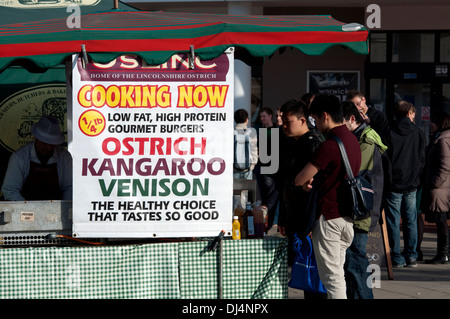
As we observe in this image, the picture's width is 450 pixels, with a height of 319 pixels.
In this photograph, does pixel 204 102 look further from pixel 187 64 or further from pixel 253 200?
pixel 253 200

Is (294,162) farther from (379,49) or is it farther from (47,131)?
(379,49)

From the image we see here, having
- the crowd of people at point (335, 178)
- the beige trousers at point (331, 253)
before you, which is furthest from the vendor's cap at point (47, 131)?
the beige trousers at point (331, 253)

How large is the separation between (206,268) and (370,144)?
80.8 inches

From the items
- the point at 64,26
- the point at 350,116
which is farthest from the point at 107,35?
the point at 350,116

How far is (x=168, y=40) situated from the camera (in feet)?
18.9

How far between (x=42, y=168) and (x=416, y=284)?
412cm

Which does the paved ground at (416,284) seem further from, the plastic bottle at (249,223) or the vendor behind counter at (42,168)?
the vendor behind counter at (42,168)

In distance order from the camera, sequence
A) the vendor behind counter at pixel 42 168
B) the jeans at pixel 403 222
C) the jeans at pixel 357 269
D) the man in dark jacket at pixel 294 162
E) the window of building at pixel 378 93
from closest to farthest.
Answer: the man in dark jacket at pixel 294 162 → the jeans at pixel 357 269 → the vendor behind counter at pixel 42 168 → the jeans at pixel 403 222 → the window of building at pixel 378 93

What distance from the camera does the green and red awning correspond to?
570 cm

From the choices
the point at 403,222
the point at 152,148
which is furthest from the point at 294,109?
the point at 403,222

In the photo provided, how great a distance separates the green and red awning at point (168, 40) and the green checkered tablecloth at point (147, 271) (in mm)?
1443

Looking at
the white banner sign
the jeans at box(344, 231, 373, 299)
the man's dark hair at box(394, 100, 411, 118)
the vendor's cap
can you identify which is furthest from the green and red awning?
the man's dark hair at box(394, 100, 411, 118)

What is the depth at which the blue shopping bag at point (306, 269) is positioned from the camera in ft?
19.9

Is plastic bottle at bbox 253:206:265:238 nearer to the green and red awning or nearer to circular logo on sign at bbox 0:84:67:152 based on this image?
A: the green and red awning
